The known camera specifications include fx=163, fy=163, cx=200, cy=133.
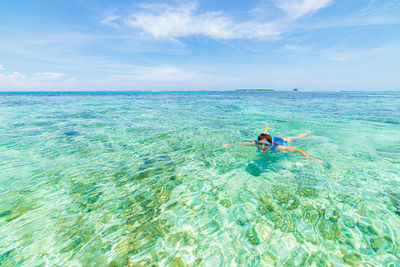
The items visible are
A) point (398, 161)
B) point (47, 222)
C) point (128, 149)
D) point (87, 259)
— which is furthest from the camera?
point (128, 149)

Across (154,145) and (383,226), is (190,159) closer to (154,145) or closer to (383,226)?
(154,145)

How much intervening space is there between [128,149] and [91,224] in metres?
4.41

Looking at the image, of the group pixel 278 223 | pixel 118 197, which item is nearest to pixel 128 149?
pixel 118 197

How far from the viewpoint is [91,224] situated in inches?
138

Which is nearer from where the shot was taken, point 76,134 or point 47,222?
point 47,222

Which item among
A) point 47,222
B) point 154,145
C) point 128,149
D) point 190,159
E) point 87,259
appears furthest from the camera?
point 154,145

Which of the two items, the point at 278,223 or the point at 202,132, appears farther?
the point at 202,132

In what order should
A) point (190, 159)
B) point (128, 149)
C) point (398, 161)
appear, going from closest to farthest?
1. point (398, 161)
2. point (190, 159)
3. point (128, 149)

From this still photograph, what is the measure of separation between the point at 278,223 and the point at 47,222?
198 inches

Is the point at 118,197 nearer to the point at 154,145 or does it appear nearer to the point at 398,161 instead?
the point at 154,145

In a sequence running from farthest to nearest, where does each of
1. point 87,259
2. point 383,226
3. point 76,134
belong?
point 76,134 < point 383,226 < point 87,259

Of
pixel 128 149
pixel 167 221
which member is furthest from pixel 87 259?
pixel 128 149

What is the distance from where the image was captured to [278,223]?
136 inches

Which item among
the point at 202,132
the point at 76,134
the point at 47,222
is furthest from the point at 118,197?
the point at 76,134
